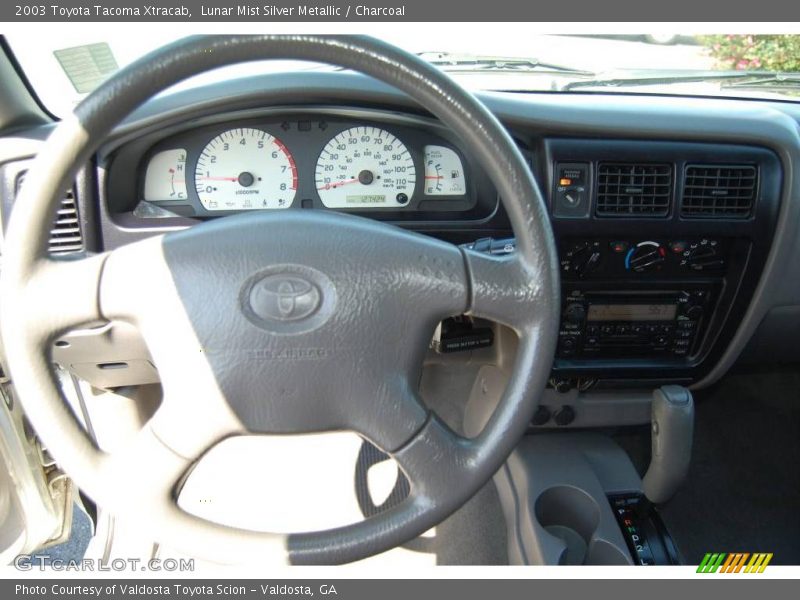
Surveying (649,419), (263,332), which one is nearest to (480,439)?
(263,332)

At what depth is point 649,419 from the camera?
197 centimetres

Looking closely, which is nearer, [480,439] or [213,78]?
[480,439]

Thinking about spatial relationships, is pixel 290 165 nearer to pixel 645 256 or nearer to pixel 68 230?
pixel 68 230

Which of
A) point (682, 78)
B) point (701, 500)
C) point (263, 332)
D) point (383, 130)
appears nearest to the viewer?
→ point (263, 332)

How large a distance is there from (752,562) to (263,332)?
1.80 m

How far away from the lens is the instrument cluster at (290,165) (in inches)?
57.2

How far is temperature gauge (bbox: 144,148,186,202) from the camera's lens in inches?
57.8

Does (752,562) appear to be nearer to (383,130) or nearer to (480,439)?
(480,439)

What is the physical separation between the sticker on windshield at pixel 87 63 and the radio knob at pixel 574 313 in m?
1.25

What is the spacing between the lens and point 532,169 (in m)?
1.50

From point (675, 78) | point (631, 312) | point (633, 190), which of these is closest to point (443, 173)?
point (633, 190)

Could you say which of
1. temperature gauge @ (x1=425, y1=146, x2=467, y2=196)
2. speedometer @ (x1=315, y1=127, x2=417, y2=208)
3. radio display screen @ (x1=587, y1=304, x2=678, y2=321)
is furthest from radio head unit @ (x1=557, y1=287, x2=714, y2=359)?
speedometer @ (x1=315, y1=127, x2=417, y2=208)

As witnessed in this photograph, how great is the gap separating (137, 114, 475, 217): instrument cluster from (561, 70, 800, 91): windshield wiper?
51cm

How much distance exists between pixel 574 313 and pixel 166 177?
109 cm
